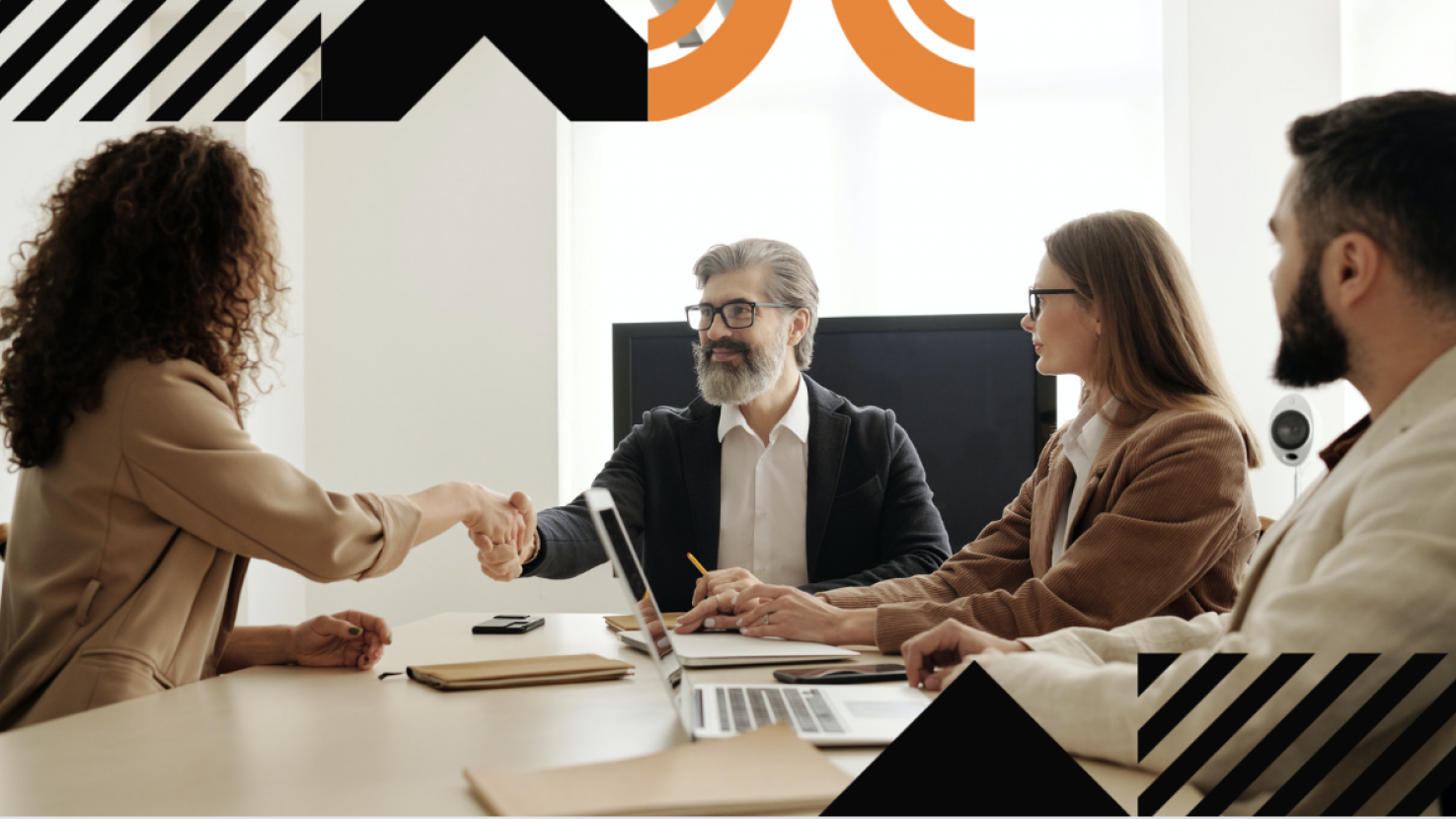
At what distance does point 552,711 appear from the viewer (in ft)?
4.21

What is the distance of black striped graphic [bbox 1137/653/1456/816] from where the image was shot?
866 millimetres

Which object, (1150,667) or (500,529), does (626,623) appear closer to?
(500,529)

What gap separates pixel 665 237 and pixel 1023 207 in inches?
61.5

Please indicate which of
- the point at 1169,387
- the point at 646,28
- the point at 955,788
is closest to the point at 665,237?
the point at 646,28

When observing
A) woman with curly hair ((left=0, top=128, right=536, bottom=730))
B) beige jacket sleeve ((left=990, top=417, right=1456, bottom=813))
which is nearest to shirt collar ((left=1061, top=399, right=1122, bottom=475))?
beige jacket sleeve ((left=990, top=417, right=1456, bottom=813))

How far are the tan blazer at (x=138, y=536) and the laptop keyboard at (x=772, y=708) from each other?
588 millimetres

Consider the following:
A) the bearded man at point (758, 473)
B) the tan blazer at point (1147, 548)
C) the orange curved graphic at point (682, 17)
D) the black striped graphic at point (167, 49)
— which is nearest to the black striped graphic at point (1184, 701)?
the tan blazer at point (1147, 548)

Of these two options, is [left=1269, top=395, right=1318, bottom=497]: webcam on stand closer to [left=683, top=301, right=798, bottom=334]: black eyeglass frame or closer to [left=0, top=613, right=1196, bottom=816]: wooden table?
[left=683, top=301, right=798, bottom=334]: black eyeglass frame

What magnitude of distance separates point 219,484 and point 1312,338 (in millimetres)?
1335

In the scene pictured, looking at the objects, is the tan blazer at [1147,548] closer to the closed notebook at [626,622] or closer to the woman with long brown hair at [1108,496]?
the woman with long brown hair at [1108,496]

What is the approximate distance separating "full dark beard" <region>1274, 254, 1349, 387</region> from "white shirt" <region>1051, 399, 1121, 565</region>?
29.1 inches

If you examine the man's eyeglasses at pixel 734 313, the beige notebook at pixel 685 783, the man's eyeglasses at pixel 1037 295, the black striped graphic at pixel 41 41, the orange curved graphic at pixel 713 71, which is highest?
the orange curved graphic at pixel 713 71

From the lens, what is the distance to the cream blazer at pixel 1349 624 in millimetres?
845

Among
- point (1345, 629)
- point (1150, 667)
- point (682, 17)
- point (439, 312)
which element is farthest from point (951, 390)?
point (439, 312)
